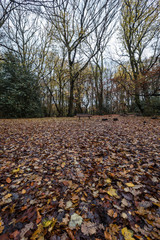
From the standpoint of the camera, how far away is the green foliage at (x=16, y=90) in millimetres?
10484

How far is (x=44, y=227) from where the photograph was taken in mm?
1293

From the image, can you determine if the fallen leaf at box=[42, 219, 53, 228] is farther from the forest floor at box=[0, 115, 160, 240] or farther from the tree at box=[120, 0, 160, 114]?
the tree at box=[120, 0, 160, 114]

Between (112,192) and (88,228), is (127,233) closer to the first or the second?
(88,228)

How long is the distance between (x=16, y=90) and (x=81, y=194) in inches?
474

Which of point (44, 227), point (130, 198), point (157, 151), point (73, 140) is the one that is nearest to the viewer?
point (44, 227)

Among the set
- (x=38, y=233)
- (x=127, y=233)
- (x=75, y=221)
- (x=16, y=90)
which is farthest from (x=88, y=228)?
(x=16, y=90)

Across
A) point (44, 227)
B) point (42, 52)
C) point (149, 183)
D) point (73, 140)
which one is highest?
point (42, 52)

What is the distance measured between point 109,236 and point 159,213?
2.41 feet

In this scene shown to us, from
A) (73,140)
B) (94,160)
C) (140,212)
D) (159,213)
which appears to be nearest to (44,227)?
(140,212)

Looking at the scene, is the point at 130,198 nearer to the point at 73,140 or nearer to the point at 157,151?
the point at 157,151

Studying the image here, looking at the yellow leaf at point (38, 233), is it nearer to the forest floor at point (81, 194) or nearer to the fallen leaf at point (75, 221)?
the forest floor at point (81, 194)

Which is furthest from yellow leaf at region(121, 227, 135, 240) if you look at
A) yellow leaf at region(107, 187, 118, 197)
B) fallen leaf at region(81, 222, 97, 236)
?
yellow leaf at region(107, 187, 118, 197)

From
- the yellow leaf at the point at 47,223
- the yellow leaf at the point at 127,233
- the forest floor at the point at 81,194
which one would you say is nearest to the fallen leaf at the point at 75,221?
the forest floor at the point at 81,194

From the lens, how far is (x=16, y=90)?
10945 mm
